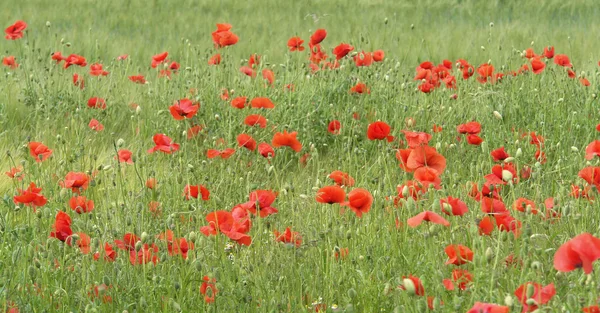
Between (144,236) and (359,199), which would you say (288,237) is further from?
(144,236)

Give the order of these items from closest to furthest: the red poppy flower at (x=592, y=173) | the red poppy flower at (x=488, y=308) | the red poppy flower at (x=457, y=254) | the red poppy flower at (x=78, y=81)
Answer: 1. the red poppy flower at (x=488, y=308)
2. the red poppy flower at (x=457, y=254)
3. the red poppy flower at (x=592, y=173)
4. the red poppy flower at (x=78, y=81)

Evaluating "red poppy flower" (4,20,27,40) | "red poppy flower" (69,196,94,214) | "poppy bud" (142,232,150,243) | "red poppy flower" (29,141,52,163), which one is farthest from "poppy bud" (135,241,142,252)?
"red poppy flower" (4,20,27,40)

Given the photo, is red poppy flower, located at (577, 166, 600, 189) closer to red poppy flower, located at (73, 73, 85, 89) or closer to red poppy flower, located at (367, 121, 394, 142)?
red poppy flower, located at (367, 121, 394, 142)

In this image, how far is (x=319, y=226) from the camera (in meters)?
2.50

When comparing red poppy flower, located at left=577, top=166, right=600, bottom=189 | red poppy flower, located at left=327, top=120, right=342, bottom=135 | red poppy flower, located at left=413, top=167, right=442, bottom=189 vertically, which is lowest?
red poppy flower, located at left=327, top=120, right=342, bottom=135

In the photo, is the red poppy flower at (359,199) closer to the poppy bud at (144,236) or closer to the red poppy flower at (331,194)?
the red poppy flower at (331,194)

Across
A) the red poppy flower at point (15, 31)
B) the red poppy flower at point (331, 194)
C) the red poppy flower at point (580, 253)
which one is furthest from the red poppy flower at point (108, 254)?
the red poppy flower at point (15, 31)

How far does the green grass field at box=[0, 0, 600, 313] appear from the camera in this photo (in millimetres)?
1980

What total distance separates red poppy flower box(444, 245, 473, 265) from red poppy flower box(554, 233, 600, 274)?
0.38 metres

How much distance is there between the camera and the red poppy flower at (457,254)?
5.83ft

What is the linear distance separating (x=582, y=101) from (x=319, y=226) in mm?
A: 1944

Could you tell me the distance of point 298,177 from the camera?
3248mm

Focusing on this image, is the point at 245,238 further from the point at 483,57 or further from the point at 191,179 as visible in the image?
the point at 483,57

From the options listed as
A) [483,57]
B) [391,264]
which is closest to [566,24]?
[483,57]
